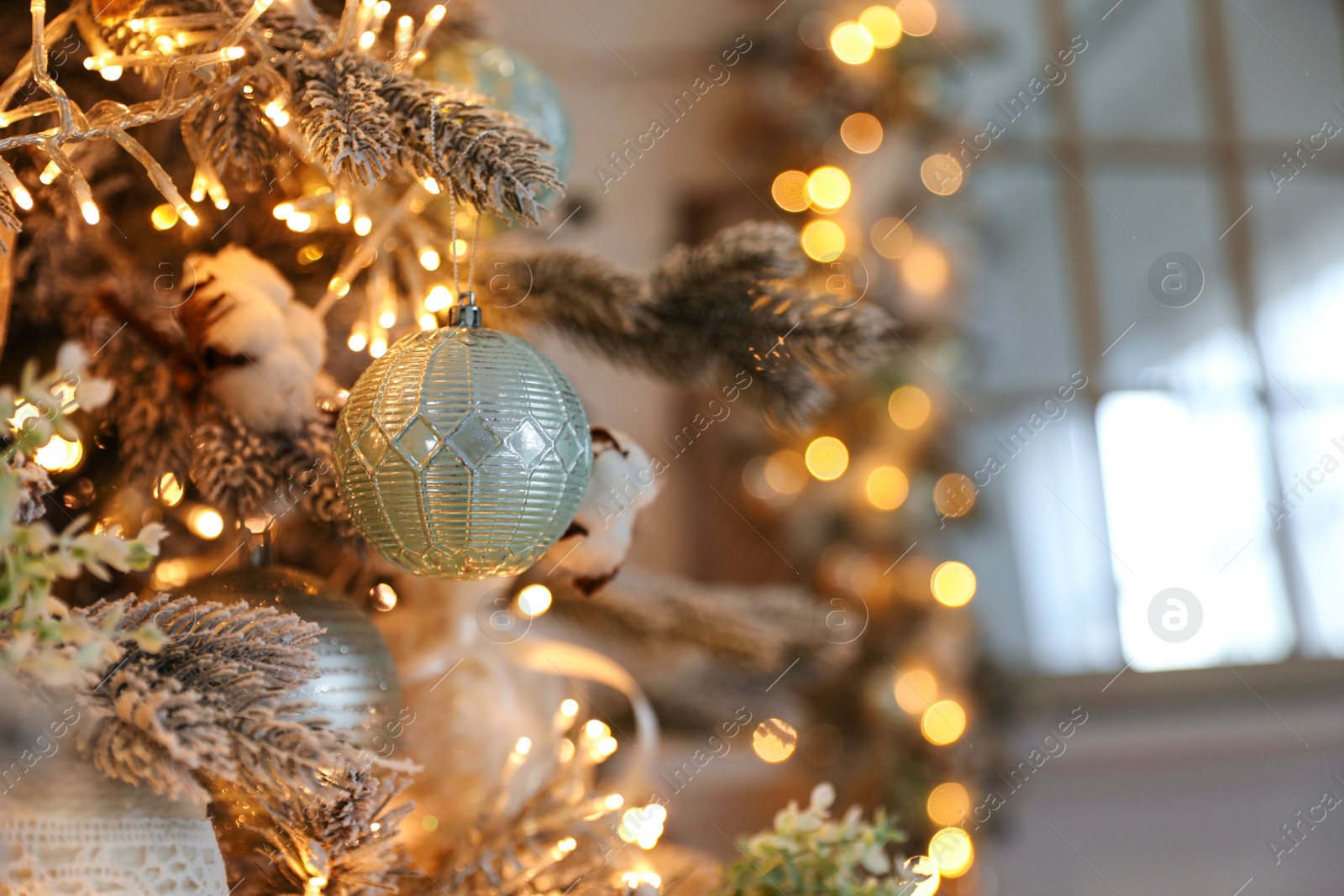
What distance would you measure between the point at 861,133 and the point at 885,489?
62 centimetres

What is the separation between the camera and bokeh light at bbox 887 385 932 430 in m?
1.68

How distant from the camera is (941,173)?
190cm

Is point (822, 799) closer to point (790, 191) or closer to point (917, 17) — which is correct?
point (790, 191)

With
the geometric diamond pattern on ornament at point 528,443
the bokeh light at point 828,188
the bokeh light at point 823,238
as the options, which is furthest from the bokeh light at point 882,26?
the geometric diamond pattern on ornament at point 528,443

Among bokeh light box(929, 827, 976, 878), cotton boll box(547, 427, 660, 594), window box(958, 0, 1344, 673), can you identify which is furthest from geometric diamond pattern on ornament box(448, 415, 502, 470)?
window box(958, 0, 1344, 673)

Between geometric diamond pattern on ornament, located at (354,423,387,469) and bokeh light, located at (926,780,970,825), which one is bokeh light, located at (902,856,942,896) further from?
bokeh light, located at (926,780,970,825)

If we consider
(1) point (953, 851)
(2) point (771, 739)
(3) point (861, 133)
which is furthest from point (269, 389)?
(3) point (861, 133)

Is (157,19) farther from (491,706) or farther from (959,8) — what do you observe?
(959,8)

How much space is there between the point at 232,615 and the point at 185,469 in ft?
0.43

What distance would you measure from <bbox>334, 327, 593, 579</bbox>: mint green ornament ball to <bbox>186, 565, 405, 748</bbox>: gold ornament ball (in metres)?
0.05

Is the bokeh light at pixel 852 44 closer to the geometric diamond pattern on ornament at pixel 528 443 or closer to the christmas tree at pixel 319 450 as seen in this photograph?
the christmas tree at pixel 319 450

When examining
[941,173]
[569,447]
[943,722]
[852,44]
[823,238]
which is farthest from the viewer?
[941,173]

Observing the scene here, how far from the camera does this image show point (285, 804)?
15.1 inches

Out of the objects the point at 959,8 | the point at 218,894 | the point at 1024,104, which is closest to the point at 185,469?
the point at 218,894
